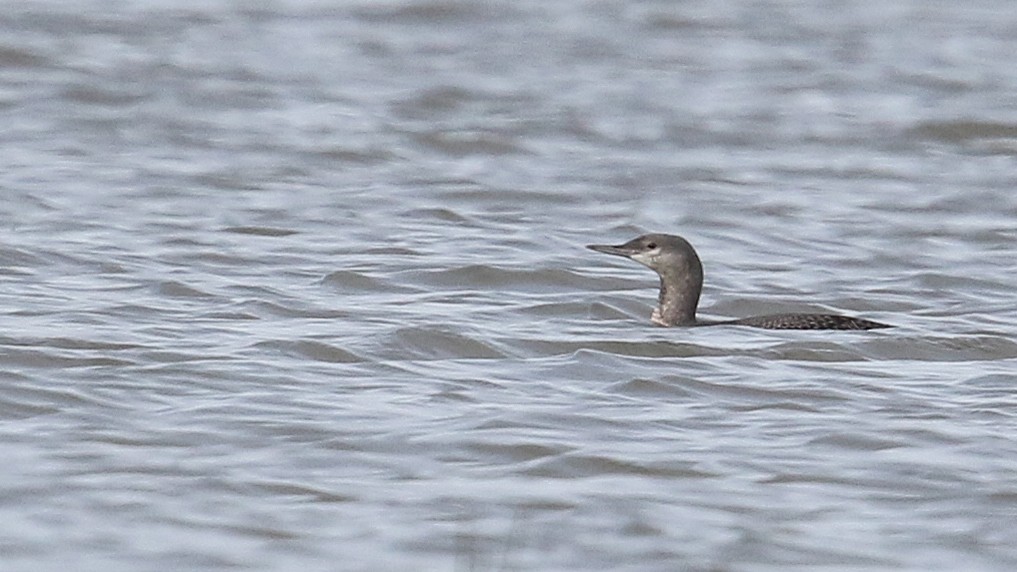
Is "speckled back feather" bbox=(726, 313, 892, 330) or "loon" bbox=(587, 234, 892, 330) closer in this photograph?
"speckled back feather" bbox=(726, 313, 892, 330)

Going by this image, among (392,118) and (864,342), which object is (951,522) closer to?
(864,342)

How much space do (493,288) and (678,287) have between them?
1.29m

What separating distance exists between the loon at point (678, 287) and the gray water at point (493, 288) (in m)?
0.14

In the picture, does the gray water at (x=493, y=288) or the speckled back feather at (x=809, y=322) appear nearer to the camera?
the gray water at (x=493, y=288)

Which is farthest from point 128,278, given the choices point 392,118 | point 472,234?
point 392,118

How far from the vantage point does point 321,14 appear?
874 inches

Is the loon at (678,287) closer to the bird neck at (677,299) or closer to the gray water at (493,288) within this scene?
the bird neck at (677,299)

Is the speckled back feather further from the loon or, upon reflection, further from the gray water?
the gray water

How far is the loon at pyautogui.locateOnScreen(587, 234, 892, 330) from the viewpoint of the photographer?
1023 cm

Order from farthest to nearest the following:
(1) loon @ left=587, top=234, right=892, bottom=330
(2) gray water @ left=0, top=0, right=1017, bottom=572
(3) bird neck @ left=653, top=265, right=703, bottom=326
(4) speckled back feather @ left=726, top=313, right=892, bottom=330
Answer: (3) bird neck @ left=653, top=265, right=703, bottom=326 → (1) loon @ left=587, top=234, right=892, bottom=330 → (4) speckled back feather @ left=726, top=313, right=892, bottom=330 → (2) gray water @ left=0, top=0, right=1017, bottom=572

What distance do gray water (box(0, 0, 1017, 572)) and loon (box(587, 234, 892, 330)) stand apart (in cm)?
14

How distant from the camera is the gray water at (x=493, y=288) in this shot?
7016 mm

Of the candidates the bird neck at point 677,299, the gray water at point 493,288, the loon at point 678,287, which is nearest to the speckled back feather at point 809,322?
the loon at point 678,287

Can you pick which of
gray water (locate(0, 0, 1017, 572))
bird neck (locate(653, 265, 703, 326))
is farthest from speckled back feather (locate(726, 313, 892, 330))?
bird neck (locate(653, 265, 703, 326))
